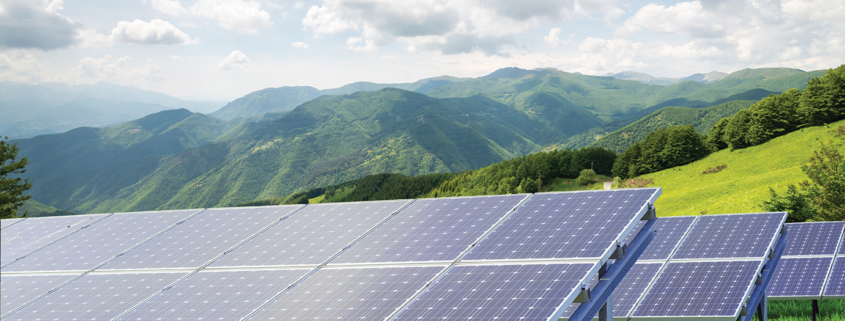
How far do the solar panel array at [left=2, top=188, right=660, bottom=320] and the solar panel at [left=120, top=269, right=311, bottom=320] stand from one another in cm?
4

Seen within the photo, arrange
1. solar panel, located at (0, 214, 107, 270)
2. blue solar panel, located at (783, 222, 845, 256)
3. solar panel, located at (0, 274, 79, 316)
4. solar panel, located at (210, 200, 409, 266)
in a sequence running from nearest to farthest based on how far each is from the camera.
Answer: solar panel, located at (0, 274, 79, 316), solar panel, located at (210, 200, 409, 266), solar panel, located at (0, 214, 107, 270), blue solar panel, located at (783, 222, 845, 256)

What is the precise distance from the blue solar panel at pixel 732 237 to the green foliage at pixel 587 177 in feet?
300

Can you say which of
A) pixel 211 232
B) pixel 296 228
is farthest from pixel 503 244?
pixel 211 232

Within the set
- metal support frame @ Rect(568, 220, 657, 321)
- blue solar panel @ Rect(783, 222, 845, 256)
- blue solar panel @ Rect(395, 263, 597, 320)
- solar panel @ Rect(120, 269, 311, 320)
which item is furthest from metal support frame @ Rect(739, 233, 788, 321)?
solar panel @ Rect(120, 269, 311, 320)

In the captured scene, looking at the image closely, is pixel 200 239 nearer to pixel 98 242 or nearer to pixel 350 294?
pixel 98 242

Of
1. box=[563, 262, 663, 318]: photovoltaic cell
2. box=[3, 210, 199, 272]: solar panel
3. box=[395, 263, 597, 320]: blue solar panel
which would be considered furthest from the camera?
box=[563, 262, 663, 318]: photovoltaic cell

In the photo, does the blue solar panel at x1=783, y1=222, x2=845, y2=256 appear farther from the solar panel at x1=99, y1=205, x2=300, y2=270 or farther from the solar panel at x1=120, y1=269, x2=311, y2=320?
the solar panel at x1=99, y1=205, x2=300, y2=270

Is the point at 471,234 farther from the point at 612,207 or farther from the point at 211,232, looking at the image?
the point at 211,232

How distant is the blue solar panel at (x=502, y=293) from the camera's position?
745 cm

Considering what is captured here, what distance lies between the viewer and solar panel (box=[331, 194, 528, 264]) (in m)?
10.6

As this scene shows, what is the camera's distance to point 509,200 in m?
13.3

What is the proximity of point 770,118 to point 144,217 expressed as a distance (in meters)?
116

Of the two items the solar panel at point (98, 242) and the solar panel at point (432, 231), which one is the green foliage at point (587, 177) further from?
the solar panel at point (98, 242)

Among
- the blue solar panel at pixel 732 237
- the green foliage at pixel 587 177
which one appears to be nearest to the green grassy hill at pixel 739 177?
the green foliage at pixel 587 177
